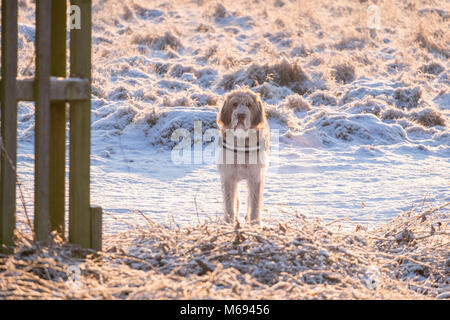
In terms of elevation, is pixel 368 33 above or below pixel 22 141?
above

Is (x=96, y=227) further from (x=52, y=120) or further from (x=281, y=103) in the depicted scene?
(x=281, y=103)

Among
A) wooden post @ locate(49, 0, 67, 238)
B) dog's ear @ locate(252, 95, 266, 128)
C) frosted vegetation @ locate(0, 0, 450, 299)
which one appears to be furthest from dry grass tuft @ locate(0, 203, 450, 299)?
dog's ear @ locate(252, 95, 266, 128)

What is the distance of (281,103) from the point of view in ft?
38.5

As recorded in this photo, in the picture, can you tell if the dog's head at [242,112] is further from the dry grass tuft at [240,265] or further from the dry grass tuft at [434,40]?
the dry grass tuft at [434,40]

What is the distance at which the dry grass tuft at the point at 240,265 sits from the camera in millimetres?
3420

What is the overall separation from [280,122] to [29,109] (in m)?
3.90

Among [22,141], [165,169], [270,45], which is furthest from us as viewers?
[270,45]

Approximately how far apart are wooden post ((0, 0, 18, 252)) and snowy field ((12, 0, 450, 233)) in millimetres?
186

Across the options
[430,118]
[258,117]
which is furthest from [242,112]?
[430,118]

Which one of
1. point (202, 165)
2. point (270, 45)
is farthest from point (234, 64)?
point (202, 165)

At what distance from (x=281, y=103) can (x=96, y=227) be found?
26.4 ft

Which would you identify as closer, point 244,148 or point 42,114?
point 42,114
